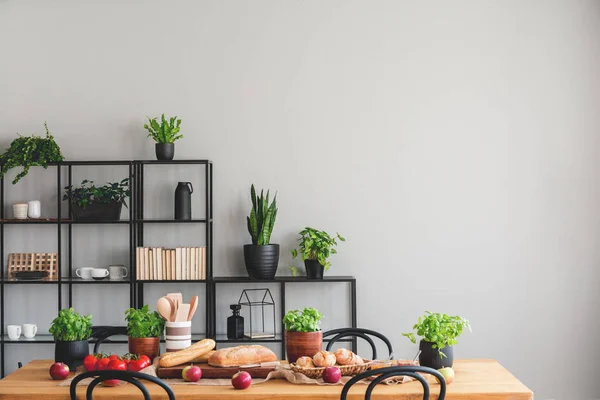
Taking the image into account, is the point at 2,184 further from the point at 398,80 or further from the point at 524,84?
the point at 524,84

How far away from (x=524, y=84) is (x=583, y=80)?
43 centimetres

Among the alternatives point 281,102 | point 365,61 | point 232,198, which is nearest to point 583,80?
point 365,61

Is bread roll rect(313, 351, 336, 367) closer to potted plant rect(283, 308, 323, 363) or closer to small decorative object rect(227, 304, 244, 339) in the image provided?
potted plant rect(283, 308, 323, 363)

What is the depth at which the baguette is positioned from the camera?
11.2ft

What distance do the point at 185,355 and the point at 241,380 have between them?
414mm

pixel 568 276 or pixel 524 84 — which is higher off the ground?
pixel 524 84

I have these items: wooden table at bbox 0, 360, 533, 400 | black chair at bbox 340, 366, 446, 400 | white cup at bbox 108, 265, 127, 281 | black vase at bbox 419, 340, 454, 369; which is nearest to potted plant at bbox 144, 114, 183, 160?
white cup at bbox 108, 265, 127, 281

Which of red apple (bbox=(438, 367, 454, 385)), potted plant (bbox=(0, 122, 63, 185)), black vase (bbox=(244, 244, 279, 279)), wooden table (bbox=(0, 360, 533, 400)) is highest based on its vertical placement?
potted plant (bbox=(0, 122, 63, 185))

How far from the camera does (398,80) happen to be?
17.1 feet

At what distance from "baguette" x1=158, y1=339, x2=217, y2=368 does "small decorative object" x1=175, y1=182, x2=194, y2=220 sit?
1.59m

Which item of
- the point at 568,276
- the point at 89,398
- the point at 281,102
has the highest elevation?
the point at 281,102

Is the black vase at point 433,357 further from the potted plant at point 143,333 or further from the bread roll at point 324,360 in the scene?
the potted plant at point 143,333

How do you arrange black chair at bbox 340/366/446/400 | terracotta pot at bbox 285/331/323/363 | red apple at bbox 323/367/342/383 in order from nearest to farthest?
black chair at bbox 340/366/446/400 → red apple at bbox 323/367/342/383 → terracotta pot at bbox 285/331/323/363

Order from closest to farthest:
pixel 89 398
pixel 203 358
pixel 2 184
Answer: pixel 89 398, pixel 203 358, pixel 2 184
